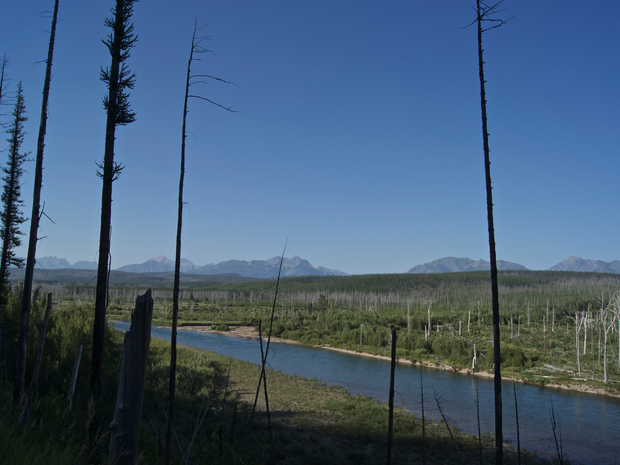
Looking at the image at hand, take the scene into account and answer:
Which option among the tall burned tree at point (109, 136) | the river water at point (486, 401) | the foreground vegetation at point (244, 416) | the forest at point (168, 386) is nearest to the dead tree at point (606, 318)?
→ the forest at point (168, 386)

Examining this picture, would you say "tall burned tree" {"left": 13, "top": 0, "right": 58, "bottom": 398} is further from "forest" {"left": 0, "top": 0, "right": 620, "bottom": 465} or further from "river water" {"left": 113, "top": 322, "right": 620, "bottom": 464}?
"river water" {"left": 113, "top": 322, "right": 620, "bottom": 464}

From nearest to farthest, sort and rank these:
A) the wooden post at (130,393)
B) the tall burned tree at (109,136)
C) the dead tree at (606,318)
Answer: the wooden post at (130,393)
the tall burned tree at (109,136)
the dead tree at (606,318)

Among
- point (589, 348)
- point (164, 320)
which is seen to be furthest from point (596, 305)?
point (164, 320)

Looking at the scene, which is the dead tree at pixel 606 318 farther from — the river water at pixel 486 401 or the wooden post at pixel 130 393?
the wooden post at pixel 130 393

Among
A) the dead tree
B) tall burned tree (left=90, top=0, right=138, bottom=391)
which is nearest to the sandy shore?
the dead tree

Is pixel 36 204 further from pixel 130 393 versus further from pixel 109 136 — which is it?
Answer: pixel 130 393

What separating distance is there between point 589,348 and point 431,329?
67.6 ft

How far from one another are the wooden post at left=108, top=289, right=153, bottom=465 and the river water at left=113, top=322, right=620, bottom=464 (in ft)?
34.7

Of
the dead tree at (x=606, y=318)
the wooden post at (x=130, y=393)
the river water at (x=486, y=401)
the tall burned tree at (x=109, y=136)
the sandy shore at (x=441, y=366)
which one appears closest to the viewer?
the wooden post at (x=130, y=393)

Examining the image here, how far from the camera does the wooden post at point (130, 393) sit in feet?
8.86

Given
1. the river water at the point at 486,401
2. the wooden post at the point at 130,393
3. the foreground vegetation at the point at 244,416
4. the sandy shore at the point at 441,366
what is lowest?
the sandy shore at the point at 441,366

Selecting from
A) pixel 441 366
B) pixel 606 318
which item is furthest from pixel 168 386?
pixel 606 318

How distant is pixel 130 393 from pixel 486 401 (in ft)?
98.6

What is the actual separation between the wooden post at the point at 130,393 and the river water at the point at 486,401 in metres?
10.6
